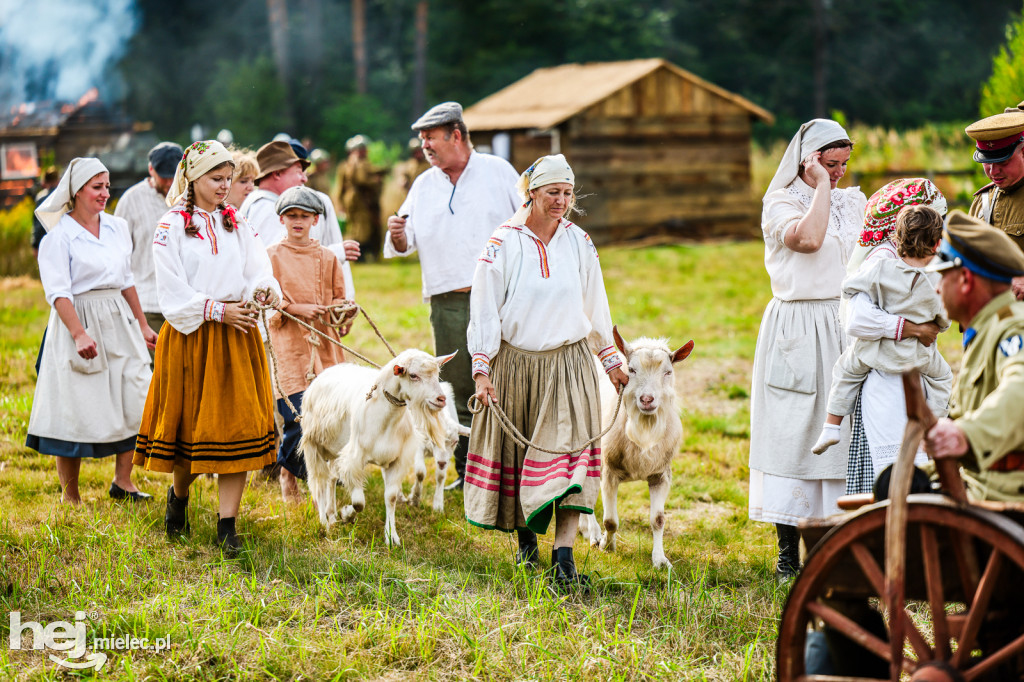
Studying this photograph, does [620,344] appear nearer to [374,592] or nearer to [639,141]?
[374,592]

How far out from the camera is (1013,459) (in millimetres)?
3021

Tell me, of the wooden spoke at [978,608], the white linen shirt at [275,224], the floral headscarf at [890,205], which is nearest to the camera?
the wooden spoke at [978,608]

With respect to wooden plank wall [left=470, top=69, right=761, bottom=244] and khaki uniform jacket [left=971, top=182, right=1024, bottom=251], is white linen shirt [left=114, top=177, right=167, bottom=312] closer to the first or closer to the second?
khaki uniform jacket [left=971, top=182, right=1024, bottom=251]

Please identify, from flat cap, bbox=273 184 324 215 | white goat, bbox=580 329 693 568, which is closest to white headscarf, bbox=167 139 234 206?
flat cap, bbox=273 184 324 215

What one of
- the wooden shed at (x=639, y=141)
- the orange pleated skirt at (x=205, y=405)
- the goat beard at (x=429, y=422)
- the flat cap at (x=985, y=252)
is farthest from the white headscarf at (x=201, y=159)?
the wooden shed at (x=639, y=141)

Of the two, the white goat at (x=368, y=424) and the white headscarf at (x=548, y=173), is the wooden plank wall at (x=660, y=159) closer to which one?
the white goat at (x=368, y=424)

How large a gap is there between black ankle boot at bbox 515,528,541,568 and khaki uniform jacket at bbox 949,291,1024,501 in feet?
8.06

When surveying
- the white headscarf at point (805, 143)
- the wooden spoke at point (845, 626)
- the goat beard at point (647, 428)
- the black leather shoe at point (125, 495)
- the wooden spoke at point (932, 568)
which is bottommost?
the black leather shoe at point (125, 495)

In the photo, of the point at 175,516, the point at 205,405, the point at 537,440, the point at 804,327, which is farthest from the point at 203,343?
the point at 804,327

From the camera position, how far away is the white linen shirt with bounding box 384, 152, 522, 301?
20.7ft

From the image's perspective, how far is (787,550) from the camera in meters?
5.15

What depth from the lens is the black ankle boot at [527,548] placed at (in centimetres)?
513

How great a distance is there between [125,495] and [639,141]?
17.9 m

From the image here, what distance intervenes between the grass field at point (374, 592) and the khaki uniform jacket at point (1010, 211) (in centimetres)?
216
